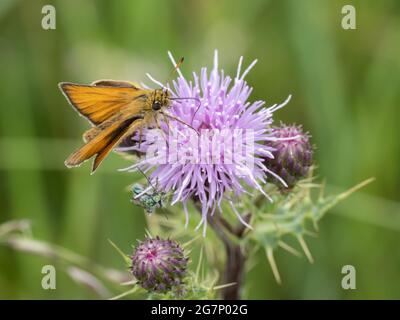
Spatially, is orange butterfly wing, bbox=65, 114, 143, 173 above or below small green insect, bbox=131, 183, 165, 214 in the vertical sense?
above

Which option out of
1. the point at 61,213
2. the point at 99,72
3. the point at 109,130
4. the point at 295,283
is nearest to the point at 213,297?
the point at 109,130

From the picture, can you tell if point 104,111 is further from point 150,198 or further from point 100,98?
point 150,198

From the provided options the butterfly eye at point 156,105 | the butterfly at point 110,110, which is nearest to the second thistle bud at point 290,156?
the butterfly at point 110,110
